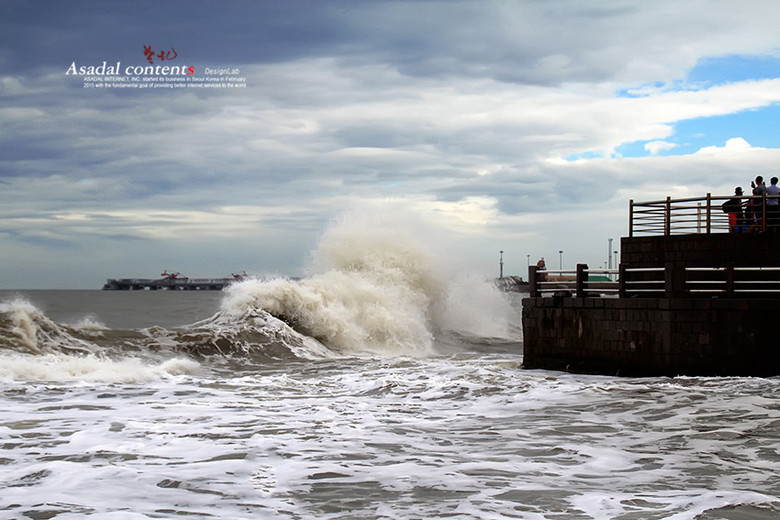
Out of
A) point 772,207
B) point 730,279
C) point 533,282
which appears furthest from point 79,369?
point 772,207

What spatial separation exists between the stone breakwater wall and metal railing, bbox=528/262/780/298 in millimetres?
386

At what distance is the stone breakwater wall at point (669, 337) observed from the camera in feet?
47.3

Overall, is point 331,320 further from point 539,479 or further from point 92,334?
point 539,479

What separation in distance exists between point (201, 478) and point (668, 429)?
5466 millimetres

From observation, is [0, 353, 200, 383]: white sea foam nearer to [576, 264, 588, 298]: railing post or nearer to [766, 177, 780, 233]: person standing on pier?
[576, 264, 588, 298]: railing post

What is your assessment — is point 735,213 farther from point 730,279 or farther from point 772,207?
point 730,279

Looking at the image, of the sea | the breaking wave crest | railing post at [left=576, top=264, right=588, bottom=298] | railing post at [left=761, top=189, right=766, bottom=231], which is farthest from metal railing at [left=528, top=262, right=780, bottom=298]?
the breaking wave crest

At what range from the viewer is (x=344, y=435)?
939cm

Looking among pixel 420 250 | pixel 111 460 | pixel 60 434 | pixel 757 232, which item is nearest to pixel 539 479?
pixel 111 460

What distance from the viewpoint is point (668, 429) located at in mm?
9789

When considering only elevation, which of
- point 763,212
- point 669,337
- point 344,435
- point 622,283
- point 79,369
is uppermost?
point 763,212

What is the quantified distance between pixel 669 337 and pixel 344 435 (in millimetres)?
7761

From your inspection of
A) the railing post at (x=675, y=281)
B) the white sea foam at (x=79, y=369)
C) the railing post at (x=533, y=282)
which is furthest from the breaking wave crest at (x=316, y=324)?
the railing post at (x=675, y=281)

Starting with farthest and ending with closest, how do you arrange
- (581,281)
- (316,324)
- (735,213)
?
(316,324), (735,213), (581,281)
